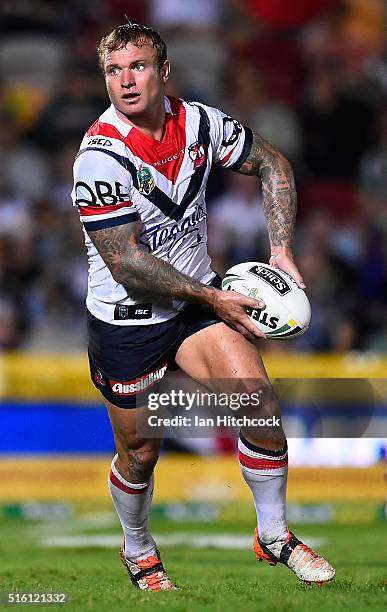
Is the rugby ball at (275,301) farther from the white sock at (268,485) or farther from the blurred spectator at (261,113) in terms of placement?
the blurred spectator at (261,113)

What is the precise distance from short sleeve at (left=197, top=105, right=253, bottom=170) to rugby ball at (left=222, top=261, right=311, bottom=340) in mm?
711

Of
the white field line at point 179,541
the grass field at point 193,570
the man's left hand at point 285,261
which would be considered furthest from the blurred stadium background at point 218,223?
the man's left hand at point 285,261

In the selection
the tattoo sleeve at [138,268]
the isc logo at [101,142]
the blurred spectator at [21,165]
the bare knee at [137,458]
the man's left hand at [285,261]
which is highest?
the isc logo at [101,142]

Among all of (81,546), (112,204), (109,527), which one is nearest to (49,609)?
(112,204)

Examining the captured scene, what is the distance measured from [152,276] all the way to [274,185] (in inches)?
41.7

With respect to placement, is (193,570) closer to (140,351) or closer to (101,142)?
(140,351)

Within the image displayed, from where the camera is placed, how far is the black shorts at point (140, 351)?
6.59 meters

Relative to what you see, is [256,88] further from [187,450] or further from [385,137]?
[187,450]

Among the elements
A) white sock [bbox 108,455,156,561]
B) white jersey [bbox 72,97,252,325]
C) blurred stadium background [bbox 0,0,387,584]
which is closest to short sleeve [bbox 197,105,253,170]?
white jersey [bbox 72,97,252,325]

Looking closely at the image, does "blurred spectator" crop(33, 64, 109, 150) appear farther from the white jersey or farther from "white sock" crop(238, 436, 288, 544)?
"white sock" crop(238, 436, 288, 544)

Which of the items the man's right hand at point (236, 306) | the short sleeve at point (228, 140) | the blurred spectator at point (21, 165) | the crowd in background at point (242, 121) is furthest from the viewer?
the blurred spectator at point (21, 165)

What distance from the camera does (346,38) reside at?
15.5 meters

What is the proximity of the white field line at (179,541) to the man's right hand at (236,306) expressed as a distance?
3980 mm

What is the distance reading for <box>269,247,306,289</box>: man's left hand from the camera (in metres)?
6.57
